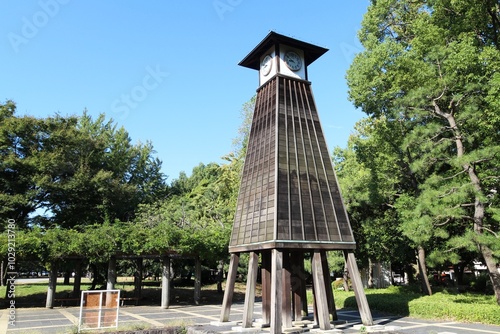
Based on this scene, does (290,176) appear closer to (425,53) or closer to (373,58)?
(373,58)

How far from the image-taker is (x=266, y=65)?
1408cm

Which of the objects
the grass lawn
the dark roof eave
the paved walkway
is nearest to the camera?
the paved walkway

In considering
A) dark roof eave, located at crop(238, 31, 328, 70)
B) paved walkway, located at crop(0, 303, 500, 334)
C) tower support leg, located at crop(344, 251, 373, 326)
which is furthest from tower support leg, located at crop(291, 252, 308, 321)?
dark roof eave, located at crop(238, 31, 328, 70)

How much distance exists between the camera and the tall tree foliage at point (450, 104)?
41.4 ft

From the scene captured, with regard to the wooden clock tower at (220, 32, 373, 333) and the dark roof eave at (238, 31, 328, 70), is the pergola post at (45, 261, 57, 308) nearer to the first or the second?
the wooden clock tower at (220, 32, 373, 333)

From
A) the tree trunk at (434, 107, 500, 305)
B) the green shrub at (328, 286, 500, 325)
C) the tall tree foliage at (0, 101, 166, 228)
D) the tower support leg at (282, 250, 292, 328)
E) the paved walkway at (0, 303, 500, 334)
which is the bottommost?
the paved walkway at (0, 303, 500, 334)

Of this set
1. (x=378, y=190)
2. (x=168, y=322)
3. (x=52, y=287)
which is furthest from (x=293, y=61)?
(x=52, y=287)

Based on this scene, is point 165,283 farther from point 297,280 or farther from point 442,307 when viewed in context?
point 442,307

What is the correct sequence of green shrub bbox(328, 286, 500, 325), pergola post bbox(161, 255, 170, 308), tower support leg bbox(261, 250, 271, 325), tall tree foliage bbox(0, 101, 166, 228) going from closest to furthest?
tower support leg bbox(261, 250, 271, 325)
green shrub bbox(328, 286, 500, 325)
pergola post bbox(161, 255, 170, 308)
tall tree foliage bbox(0, 101, 166, 228)

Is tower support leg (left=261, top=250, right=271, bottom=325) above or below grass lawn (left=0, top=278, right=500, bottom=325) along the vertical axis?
above

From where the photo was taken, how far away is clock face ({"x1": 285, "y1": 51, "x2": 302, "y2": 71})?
13.5 meters

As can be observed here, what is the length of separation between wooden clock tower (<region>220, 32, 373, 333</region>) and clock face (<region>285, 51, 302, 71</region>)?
0.13 feet

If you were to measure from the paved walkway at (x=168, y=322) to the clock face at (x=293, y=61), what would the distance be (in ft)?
31.2

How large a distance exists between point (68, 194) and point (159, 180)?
1246 cm
